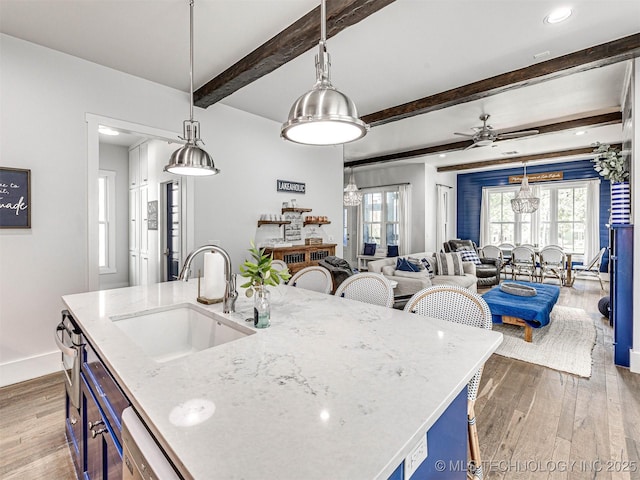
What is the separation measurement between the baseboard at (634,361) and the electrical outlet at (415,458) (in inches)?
125

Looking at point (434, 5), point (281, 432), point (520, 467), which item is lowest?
point (520, 467)

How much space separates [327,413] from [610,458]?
2.04m

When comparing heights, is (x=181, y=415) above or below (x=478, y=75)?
below

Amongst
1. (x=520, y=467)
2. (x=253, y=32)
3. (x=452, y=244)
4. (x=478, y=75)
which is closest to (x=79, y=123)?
(x=253, y=32)

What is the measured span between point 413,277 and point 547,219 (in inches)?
214

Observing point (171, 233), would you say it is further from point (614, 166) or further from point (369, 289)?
point (614, 166)

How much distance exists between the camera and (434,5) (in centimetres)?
Result: 217

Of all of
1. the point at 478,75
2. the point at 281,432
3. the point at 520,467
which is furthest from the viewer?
the point at 478,75

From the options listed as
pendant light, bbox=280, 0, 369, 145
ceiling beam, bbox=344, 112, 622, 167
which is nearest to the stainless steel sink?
pendant light, bbox=280, 0, 369, 145

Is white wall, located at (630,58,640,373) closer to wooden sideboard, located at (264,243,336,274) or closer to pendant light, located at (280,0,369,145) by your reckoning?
pendant light, located at (280,0,369,145)

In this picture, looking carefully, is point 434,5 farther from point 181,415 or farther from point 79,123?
point 79,123

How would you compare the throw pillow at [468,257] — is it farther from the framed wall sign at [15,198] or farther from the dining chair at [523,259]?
the framed wall sign at [15,198]

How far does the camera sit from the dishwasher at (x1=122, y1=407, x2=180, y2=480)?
0.68 meters

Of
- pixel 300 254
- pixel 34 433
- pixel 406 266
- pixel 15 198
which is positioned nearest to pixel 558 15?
pixel 406 266
